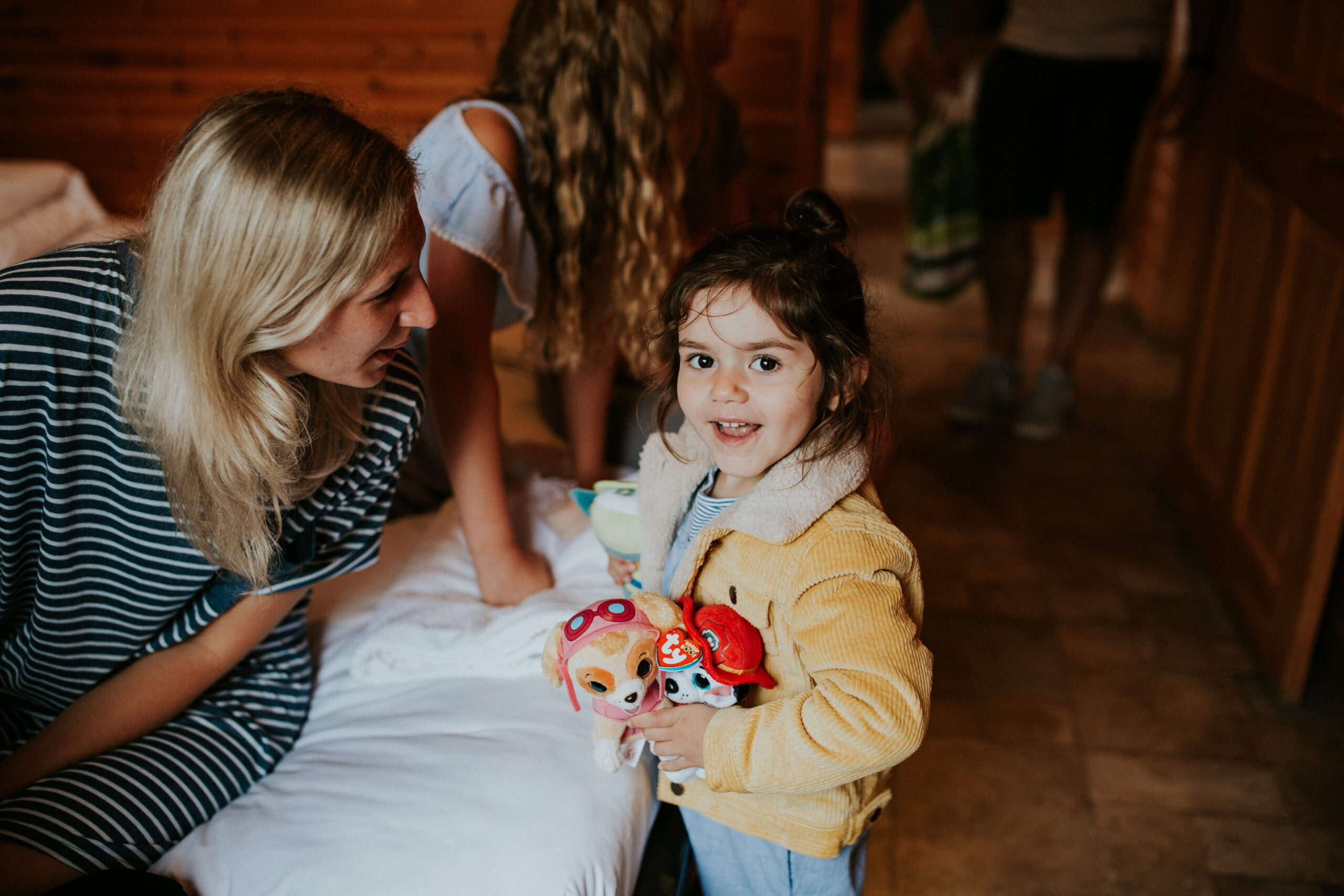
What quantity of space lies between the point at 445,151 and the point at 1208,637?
1.66 meters

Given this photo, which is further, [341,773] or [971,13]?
[971,13]

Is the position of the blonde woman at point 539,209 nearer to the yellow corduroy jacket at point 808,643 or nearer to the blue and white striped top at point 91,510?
the blue and white striped top at point 91,510

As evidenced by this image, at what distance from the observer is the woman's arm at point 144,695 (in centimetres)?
98

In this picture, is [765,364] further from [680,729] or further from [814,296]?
[680,729]

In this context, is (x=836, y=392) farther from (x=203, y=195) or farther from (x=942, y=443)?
(x=942, y=443)

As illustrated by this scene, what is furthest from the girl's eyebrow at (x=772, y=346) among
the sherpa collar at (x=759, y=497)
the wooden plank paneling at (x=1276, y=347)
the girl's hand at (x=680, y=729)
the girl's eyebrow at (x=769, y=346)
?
the wooden plank paneling at (x=1276, y=347)

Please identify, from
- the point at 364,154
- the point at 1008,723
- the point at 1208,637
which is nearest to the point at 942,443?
the point at 1208,637

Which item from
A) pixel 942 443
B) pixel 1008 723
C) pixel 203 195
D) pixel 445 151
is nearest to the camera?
pixel 203 195

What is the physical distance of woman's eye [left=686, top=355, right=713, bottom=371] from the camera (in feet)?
3.08

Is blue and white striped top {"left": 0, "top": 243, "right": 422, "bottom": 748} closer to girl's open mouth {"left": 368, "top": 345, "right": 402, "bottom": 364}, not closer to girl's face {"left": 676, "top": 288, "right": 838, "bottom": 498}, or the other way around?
girl's open mouth {"left": 368, "top": 345, "right": 402, "bottom": 364}

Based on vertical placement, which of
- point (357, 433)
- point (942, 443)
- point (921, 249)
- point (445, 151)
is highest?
point (445, 151)

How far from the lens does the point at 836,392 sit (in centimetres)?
95

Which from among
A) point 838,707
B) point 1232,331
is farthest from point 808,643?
point 1232,331

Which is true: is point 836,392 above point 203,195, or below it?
below
